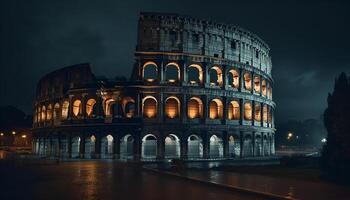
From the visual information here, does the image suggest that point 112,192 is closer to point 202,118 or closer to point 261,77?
point 202,118

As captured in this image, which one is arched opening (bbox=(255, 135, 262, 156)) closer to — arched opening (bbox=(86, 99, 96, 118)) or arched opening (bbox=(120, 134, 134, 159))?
arched opening (bbox=(120, 134, 134, 159))

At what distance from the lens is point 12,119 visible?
9688 centimetres

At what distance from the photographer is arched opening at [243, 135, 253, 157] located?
43.1 m

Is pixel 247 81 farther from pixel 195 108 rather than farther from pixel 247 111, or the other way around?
pixel 195 108

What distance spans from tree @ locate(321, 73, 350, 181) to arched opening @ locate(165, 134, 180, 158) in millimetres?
21683

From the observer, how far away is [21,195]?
12.4 metres

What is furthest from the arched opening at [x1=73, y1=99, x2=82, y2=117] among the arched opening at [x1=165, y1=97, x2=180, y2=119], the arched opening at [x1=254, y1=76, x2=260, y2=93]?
the arched opening at [x1=254, y1=76, x2=260, y2=93]

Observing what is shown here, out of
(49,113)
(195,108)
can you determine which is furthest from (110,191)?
(49,113)

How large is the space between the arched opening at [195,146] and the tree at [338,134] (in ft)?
71.0

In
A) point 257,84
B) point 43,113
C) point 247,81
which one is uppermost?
point 247,81

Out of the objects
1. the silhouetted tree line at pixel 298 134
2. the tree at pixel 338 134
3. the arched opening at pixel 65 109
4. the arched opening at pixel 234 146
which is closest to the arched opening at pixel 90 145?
the arched opening at pixel 65 109

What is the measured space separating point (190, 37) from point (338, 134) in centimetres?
2529

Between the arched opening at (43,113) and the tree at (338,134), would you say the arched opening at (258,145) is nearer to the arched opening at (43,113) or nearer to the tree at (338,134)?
the tree at (338,134)

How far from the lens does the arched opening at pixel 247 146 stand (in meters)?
43.1
